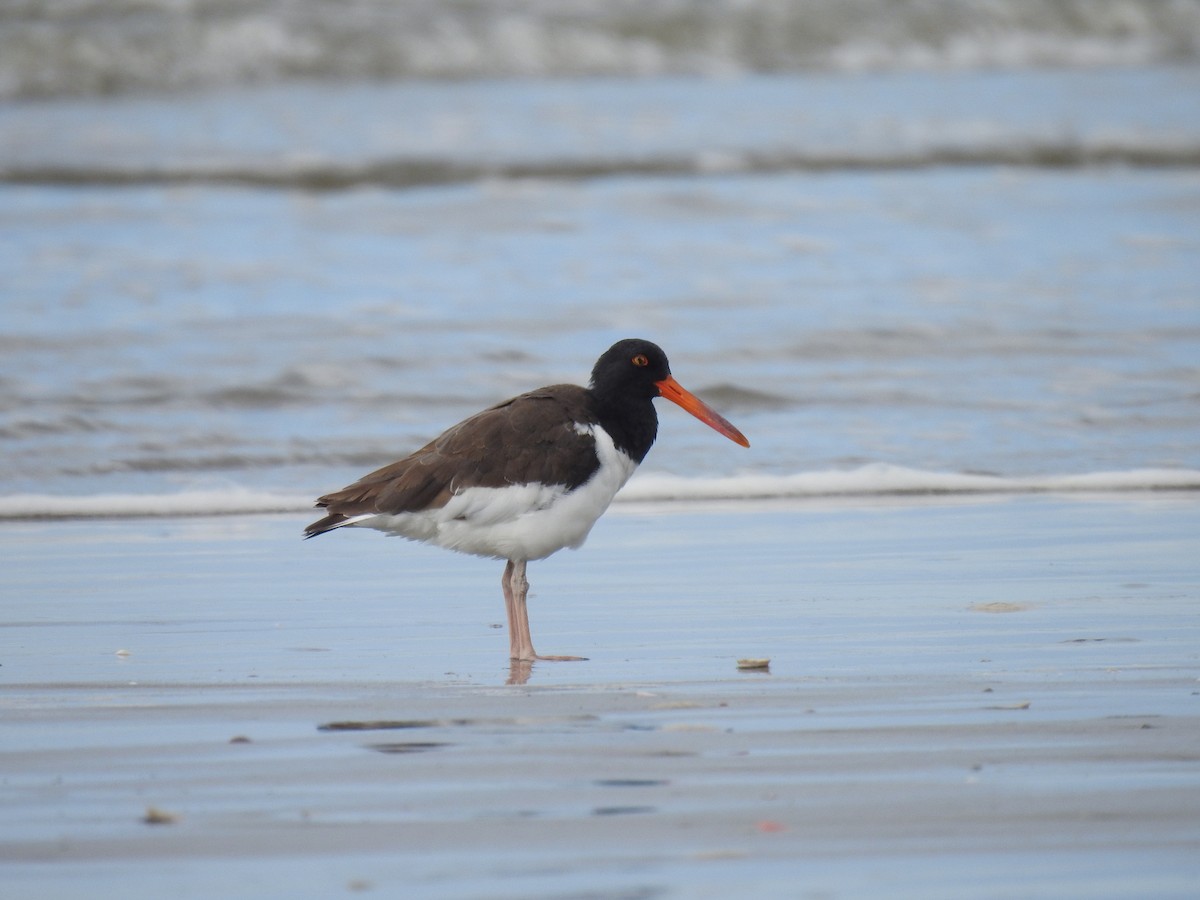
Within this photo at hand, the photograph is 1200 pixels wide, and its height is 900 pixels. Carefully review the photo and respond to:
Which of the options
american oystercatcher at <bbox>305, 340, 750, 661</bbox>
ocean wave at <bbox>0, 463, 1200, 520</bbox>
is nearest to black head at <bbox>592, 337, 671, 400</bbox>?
american oystercatcher at <bbox>305, 340, 750, 661</bbox>

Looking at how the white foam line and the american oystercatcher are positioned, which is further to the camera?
the white foam line

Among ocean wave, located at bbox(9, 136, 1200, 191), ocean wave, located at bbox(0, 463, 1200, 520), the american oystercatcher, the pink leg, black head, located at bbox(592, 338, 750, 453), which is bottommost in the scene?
ocean wave, located at bbox(9, 136, 1200, 191)

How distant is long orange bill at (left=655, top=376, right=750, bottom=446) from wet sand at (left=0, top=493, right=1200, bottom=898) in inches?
18.9

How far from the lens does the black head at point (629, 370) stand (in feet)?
19.4

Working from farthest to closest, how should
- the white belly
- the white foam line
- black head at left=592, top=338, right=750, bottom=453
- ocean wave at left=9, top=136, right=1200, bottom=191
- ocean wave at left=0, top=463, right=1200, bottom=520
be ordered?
ocean wave at left=9, top=136, right=1200, bottom=191 < the white foam line < ocean wave at left=0, top=463, right=1200, bottom=520 < black head at left=592, top=338, right=750, bottom=453 < the white belly

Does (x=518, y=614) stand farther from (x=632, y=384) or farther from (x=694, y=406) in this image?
(x=694, y=406)

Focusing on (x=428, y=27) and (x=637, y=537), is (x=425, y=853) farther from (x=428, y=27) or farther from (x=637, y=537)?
(x=428, y=27)

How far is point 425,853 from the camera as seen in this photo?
10.6ft

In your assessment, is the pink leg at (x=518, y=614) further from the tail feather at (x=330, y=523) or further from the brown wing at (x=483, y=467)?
the tail feather at (x=330, y=523)

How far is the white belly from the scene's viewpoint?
17.9 ft

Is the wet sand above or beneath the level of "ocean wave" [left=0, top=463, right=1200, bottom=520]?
above

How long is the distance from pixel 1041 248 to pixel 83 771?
453 inches

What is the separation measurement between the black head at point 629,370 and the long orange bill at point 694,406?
66mm

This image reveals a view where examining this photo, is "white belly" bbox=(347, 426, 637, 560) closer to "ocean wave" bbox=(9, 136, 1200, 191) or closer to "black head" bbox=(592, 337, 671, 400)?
"black head" bbox=(592, 337, 671, 400)
